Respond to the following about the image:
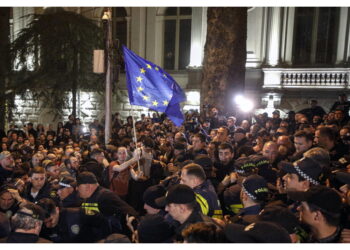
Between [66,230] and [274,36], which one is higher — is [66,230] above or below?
below

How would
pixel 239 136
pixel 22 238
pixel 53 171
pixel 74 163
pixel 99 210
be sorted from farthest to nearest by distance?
pixel 239 136 < pixel 74 163 < pixel 53 171 < pixel 99 210 < pixel 22 238

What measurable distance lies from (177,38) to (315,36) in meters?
6.18

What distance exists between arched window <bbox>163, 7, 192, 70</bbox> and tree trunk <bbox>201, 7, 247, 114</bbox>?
4.86m

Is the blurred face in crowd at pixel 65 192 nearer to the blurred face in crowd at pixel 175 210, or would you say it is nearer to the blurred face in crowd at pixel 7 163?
the blurred face in crowd at pixel 175 210

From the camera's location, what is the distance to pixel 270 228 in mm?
2191

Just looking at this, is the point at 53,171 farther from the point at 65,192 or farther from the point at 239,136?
the point at 239,136

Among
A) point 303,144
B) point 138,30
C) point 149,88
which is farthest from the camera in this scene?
point 138,30

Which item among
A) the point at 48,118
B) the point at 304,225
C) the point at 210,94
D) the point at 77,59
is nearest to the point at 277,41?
the point at 210,94

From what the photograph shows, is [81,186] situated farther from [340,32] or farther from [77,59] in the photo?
[340,32]

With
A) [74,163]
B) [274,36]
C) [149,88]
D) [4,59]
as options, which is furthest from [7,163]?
[274,36]

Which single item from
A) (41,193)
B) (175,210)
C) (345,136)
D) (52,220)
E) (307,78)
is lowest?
(41,193)

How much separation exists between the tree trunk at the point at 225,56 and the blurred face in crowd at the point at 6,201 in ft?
26.5

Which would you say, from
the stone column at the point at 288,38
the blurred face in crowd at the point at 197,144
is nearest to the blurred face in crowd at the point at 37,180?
the blurred face in crowd at the point at 197,144

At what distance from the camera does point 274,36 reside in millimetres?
14289
